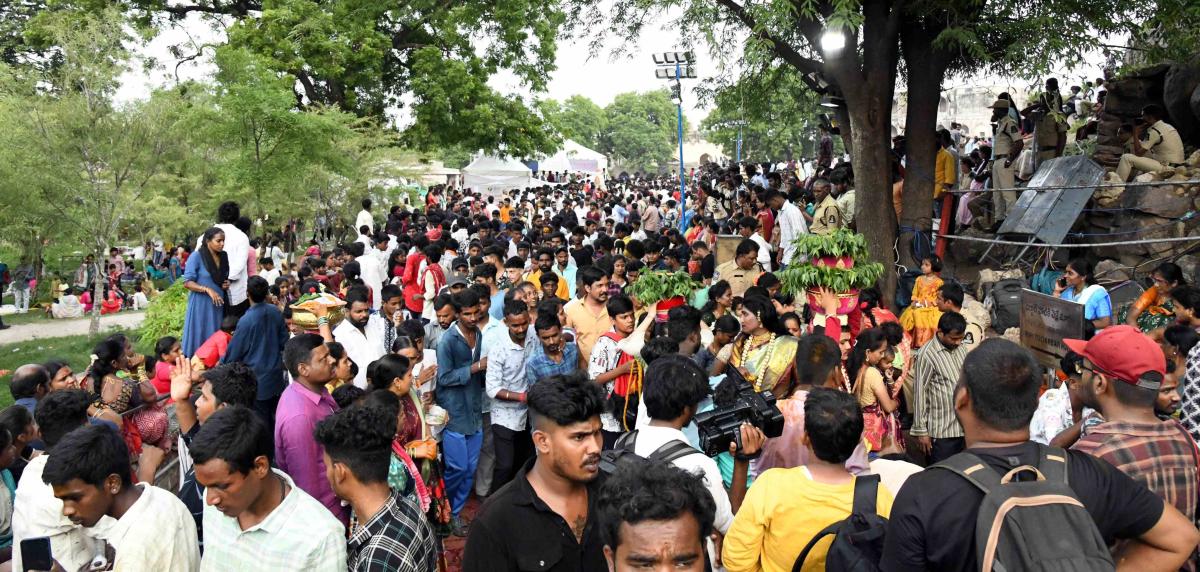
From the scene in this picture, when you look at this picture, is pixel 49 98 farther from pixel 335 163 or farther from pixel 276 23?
pixel 276 23

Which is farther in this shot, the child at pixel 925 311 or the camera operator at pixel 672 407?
the child at pixel 925 311

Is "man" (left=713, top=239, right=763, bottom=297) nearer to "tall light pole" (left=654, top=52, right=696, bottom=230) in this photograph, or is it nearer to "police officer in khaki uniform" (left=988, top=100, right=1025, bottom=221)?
"police officer in khaki uniform" (left=988, top=100, right=1025, bottom=221)

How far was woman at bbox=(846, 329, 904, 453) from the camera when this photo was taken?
18.5ft

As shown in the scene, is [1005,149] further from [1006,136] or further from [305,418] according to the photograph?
[305,418]

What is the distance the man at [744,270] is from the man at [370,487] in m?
5.86

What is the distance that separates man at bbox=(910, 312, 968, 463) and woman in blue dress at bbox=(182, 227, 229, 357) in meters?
6.14

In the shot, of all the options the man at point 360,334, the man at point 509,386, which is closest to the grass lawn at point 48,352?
the man at point 360,334

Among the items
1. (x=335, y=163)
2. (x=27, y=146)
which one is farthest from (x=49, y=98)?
(x=335, y=163)

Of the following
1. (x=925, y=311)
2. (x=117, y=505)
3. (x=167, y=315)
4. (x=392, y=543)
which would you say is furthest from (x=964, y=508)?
(x=167, y=315)

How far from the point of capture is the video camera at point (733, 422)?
12.6ft

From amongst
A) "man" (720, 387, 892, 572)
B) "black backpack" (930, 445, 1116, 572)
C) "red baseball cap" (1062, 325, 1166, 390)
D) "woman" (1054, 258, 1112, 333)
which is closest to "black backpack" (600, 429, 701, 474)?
"man" (720, 387, 892, 572)

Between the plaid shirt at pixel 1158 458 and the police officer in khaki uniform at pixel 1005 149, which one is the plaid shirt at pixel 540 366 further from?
the police officer in khaki uniform at pixel 1005 149

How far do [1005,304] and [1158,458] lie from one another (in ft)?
23.6

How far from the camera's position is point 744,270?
30.3 ft
